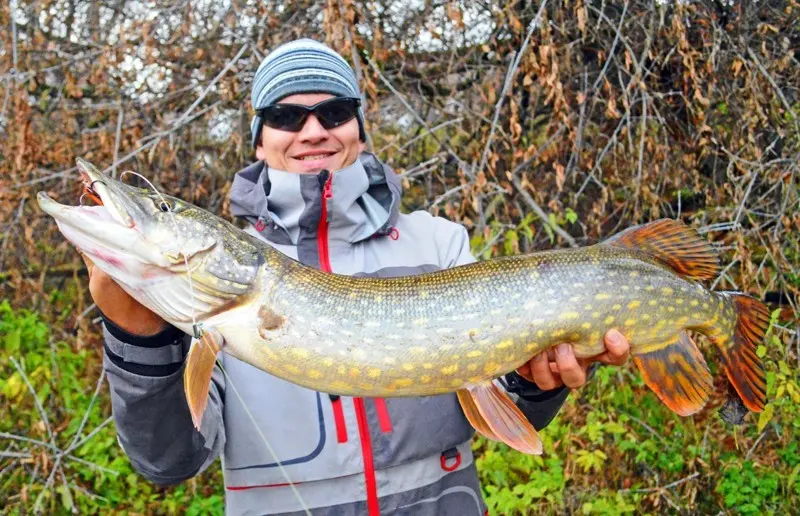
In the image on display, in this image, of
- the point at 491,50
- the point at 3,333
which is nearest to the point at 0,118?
the point at 3,333

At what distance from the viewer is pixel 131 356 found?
131cm

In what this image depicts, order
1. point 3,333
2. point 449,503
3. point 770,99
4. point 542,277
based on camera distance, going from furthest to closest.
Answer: point 3,333 → point 770,99 → point 449,503 → point 542,277

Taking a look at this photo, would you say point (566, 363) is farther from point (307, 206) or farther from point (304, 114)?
point (304, 114)

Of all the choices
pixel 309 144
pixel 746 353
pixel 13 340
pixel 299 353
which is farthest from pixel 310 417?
pixel 13 340

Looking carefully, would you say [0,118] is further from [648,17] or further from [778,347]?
[778,347]

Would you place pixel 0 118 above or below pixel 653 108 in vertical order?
above

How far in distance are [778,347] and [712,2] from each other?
61.8 inches

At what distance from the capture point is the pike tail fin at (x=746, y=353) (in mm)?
1612

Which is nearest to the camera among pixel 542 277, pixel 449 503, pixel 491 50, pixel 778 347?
pixel 542 277

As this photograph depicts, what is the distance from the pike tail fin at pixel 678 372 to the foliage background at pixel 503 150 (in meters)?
1.26

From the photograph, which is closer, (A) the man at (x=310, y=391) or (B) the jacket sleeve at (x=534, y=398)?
(A) the man at (x=310, y=391)

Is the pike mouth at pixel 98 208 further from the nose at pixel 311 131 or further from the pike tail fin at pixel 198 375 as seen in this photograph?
the nose at pixel 311 131

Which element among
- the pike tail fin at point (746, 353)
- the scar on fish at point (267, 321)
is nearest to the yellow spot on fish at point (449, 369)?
the scar on fish at point (267, 321)

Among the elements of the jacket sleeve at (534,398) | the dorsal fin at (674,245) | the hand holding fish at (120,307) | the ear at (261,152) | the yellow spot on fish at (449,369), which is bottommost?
the jacket sleeve at (534,398)
